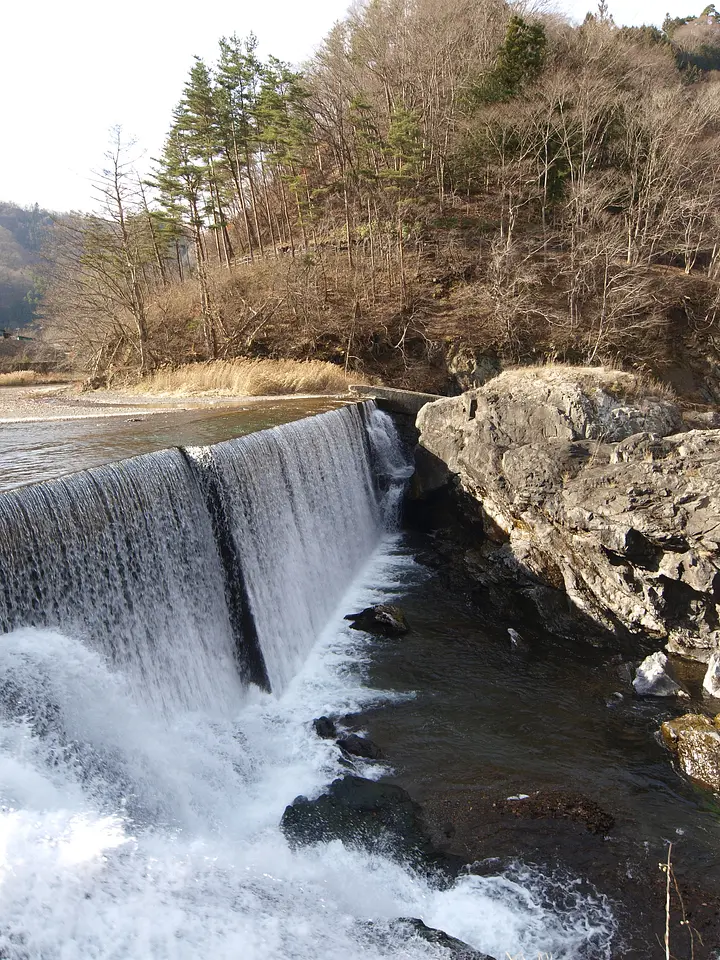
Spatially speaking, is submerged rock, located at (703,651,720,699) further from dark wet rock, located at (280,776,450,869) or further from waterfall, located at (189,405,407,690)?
waterfall, located at (189,405,407,690)

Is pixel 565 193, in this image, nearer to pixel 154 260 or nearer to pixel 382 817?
pixel 154 260

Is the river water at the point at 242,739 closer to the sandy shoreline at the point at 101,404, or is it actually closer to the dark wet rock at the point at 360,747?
the dark wet rock at the point at 360,747

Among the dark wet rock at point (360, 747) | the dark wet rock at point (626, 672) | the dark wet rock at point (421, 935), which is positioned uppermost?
the dark wet rock at point (421, 935)

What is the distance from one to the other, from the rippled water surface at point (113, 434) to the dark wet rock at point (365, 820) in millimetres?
4560

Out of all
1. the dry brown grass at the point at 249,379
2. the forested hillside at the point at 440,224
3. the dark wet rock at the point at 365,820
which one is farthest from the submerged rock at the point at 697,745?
the forested hillside at the point at 440,224

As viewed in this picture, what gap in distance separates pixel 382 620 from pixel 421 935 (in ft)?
17.1

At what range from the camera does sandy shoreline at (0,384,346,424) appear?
42.0 ft

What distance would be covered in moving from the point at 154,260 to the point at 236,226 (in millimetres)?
6410

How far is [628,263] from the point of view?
19.6 m

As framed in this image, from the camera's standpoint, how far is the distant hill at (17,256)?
5222 cm

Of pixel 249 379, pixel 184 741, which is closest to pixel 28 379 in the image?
pixel 249 379

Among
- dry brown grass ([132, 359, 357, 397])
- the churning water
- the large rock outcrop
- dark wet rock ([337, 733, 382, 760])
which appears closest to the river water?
the churning water

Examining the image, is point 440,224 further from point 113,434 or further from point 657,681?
point 657,681

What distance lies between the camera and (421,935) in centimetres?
417
